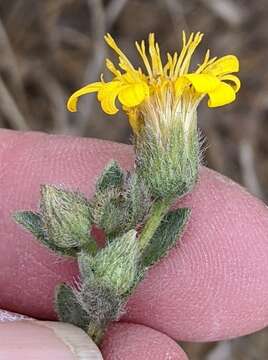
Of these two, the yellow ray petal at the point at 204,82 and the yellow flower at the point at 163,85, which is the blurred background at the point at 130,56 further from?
the yellow ray petal at the point at 204,82

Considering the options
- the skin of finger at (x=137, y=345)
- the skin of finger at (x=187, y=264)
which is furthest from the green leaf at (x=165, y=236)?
the skin of finger at (x=137, y=345)

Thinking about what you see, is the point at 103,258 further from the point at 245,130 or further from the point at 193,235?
the point at 245,130

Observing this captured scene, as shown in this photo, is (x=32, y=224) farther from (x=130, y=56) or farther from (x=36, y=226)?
(x=130, y=56)

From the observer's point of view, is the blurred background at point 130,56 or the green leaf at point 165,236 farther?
the blurred background at point 130,56

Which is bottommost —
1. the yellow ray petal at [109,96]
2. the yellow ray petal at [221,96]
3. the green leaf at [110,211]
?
the green leaf at [110,211]

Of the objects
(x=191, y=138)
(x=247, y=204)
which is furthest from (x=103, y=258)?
(x=247, y=204)

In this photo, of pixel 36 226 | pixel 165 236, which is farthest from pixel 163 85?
pixel 36 226

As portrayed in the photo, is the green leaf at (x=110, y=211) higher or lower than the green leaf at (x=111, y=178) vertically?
lower
